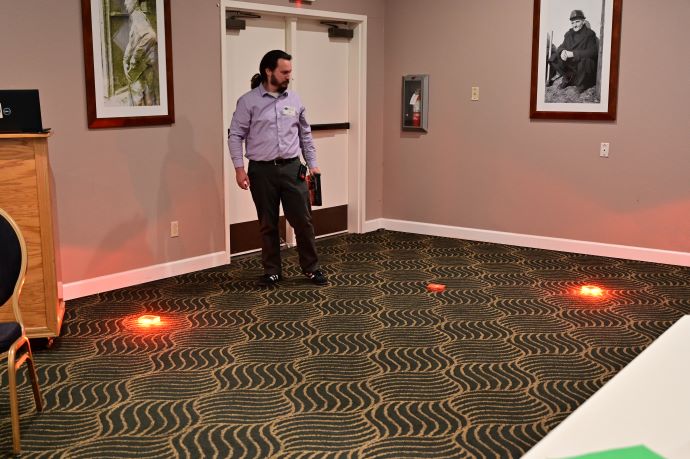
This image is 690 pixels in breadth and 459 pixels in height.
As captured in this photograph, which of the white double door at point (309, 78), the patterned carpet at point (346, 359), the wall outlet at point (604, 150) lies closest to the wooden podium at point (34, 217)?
the patterned carpet at point (346, 359)

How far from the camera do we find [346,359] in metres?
4.39

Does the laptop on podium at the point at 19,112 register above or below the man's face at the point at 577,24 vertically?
below

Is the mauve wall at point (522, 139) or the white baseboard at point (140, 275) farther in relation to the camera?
the mauve wall at point (522, 139)

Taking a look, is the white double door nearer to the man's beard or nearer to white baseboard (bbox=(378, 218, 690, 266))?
white baseboard (bbox=(378, 218, 690, 266))

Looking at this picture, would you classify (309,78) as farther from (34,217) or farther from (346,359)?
(346,359)

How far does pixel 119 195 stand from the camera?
19.2 ft

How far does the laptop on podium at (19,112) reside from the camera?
14.0 feet

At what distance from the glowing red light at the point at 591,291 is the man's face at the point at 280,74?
2.51m

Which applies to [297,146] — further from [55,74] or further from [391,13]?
[391,13]

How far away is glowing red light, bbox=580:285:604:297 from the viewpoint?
5.71m

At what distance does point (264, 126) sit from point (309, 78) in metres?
1.85

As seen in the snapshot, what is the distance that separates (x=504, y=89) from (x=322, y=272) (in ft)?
8.14

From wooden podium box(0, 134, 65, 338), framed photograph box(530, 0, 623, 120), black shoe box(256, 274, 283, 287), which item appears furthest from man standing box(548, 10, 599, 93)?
wooden podium box(0, 134, 65, 338)

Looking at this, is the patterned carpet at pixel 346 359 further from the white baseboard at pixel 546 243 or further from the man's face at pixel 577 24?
the man's face at pixel 577 24
